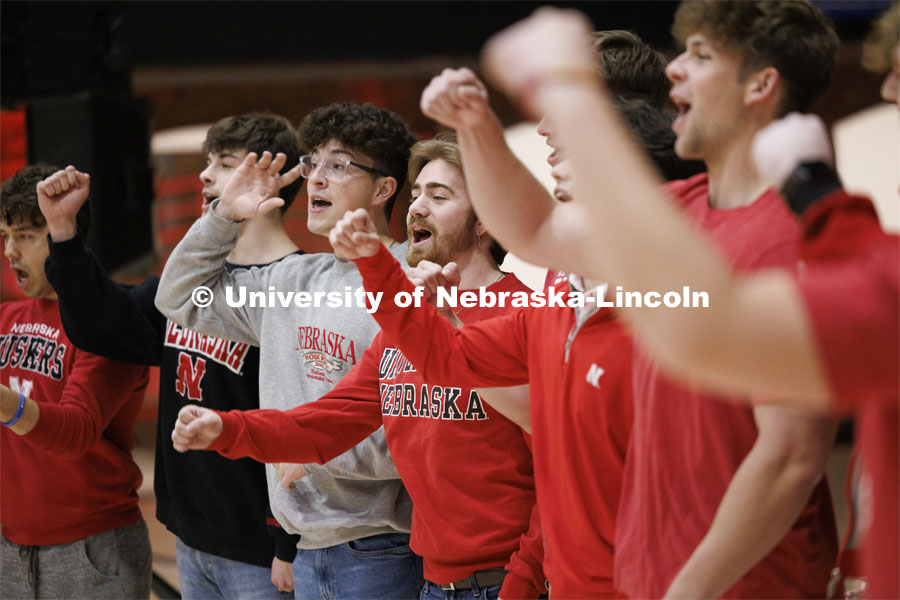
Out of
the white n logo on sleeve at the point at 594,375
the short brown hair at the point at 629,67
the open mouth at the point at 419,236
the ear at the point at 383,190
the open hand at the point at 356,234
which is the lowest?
the ear at the point at 383,190

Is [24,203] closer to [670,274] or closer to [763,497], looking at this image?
[763,497]

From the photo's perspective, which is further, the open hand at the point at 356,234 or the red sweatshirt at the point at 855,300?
the open hand at the point at 356,234

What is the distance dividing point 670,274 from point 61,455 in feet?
7.59

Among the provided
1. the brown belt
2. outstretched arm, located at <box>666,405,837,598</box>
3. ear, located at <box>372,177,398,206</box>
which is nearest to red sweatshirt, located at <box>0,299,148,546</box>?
ear, located at <box>372,177,398,206</box>

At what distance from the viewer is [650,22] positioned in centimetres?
592

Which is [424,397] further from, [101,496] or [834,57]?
[101,496]

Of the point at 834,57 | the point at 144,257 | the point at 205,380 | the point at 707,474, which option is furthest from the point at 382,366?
the point at 144,257

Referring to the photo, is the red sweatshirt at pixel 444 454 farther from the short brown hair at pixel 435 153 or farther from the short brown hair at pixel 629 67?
the short brown hair at pixel 629 67

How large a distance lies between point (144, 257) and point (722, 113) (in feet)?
13.0

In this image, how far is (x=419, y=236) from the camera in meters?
2.27

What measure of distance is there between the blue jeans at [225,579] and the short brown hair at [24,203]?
1.01 metres

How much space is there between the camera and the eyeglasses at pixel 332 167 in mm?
2570

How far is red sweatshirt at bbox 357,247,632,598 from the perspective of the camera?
1.56m

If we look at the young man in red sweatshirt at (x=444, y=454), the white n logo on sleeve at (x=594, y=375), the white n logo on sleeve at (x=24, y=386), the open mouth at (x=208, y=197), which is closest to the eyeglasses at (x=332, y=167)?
the open mouth at (x=208, y=197)
